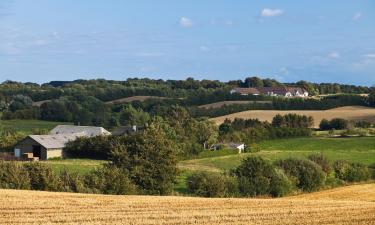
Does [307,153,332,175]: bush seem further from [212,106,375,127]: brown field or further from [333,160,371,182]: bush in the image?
[212,106,375,127]: brown field

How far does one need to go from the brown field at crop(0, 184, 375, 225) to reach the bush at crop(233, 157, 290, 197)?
392 inches

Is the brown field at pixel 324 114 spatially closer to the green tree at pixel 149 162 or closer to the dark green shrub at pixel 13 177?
the green tree at pixel 149 162

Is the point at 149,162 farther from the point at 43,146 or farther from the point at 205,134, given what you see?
the point at 205,134

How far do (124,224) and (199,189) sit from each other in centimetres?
1908

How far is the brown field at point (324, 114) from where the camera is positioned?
98794 mm

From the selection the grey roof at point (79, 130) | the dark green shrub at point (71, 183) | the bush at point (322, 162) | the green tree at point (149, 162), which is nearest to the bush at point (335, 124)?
the grey roof at point (79, 130)

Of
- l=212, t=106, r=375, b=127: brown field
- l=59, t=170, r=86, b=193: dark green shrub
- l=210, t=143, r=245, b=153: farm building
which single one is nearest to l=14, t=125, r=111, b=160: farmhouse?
l=210, t=143, r=245, b=153: farm building

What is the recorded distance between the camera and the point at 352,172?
168 ft

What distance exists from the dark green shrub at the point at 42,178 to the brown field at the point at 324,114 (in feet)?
204

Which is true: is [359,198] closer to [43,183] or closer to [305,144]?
[43,183]

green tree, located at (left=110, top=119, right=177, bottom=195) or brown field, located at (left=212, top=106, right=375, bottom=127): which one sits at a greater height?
brown field, located at (left=212, top=106, right=375, bottom=127)

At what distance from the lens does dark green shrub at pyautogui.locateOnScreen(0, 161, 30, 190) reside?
1540 inches

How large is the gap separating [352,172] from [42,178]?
2277cm

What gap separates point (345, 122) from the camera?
95.3 meters
